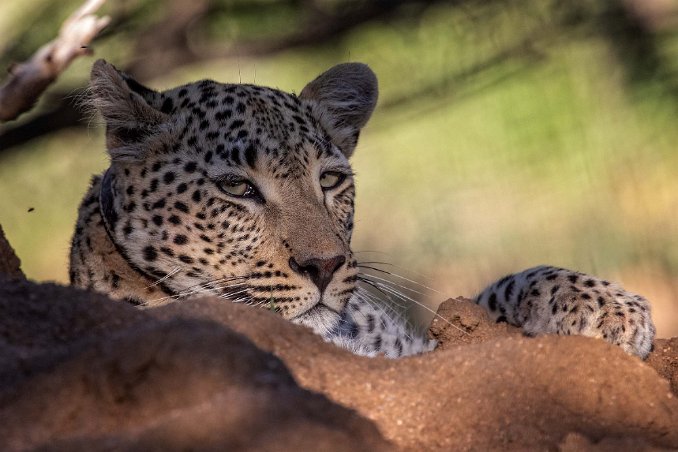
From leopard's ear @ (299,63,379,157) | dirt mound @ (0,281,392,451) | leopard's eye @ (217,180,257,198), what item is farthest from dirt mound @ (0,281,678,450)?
leopard's ear @ (299,63,379,157)

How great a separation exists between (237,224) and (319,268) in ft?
1.74

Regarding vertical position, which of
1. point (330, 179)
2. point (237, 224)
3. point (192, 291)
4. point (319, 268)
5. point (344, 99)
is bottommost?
point (192, 291)

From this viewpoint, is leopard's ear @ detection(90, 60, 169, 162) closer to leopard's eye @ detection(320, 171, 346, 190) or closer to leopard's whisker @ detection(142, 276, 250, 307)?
leopard's whisker @ detection(142, 276, 250, 307)

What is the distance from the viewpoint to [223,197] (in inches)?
195

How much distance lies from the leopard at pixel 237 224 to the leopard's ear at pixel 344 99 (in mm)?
442

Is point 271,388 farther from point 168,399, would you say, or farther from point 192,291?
point 192,291

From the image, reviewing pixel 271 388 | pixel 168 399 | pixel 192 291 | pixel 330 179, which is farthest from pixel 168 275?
pixel 271 388

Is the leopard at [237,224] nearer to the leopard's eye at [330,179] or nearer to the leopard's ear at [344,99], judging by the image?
the leopard's eye at [330,179]

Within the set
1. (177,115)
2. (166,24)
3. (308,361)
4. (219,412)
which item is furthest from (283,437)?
(166,24)

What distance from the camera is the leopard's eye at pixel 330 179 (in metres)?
5.21

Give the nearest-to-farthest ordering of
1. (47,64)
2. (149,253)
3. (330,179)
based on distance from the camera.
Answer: (47,64), (149,253), (330,179)

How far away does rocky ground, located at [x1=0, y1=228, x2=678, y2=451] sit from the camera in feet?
7.70

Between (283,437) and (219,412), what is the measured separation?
0.18m

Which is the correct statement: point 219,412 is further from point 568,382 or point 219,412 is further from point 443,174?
point 443,174
